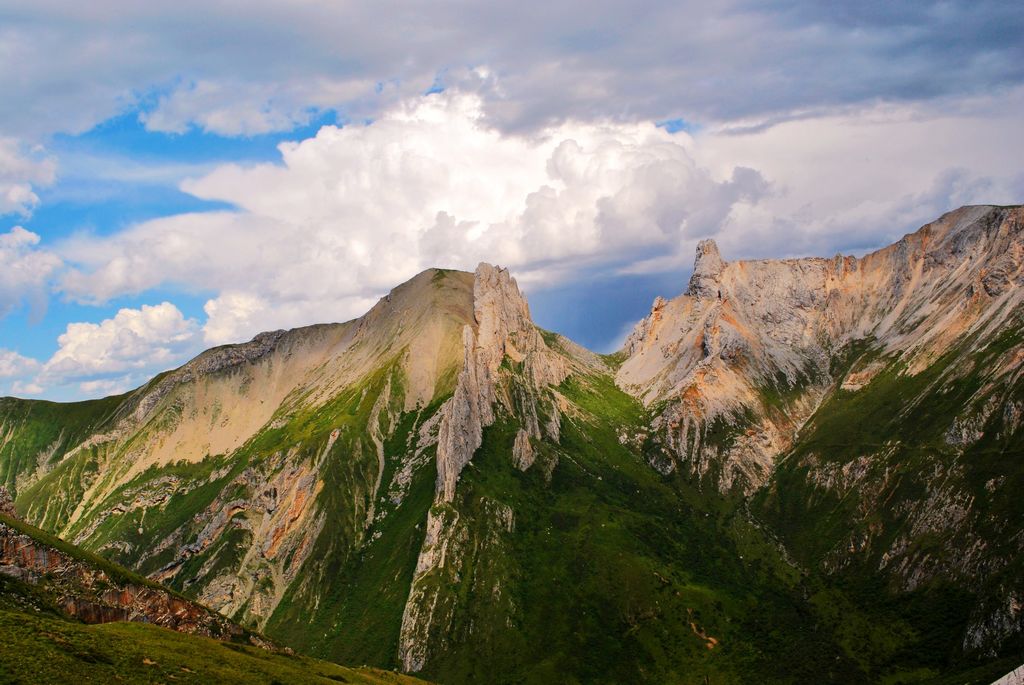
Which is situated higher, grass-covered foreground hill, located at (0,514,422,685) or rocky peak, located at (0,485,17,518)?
rocky peak, located at (0,485,17,518)

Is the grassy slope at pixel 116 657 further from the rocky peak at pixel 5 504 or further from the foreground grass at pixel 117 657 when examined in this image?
the rocky peak at pixel 5 504

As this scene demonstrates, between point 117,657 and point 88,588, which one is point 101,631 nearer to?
point 117,657

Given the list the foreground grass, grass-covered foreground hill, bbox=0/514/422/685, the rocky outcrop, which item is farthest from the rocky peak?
the foreground grass

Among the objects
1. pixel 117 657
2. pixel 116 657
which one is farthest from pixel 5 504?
pixel 116 657

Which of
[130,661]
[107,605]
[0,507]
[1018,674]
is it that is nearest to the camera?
[130,661]

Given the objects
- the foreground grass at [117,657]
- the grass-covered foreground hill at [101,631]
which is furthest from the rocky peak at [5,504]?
the foreground grass at [117,657]

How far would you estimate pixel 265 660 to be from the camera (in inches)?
7032

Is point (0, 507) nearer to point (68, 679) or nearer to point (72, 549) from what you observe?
point (72, 549)

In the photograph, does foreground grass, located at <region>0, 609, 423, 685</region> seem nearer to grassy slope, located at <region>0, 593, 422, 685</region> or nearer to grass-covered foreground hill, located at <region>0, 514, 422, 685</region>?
grassy slope, located at <region>0, 593, 422, 685</region>

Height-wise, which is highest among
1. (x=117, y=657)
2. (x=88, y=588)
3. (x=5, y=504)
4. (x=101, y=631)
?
(x=5, y=504)

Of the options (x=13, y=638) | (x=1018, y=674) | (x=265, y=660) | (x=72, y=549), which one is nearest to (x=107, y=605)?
(x=72, y=549)

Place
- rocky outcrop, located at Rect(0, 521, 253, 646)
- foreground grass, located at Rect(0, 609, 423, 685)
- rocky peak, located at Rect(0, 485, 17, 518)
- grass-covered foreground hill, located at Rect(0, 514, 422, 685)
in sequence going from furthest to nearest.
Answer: rocky peak, located at Rect(0, 485, 17, 518) < rocky outcrop, located at Rect(0, 521, 253, 646) < grass-covered foreground hill, located at Rect(0, 514, 422, 685) < foreground grass, located at Rect(0, 609, 423, 685)

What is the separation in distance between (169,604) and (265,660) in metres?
24.5

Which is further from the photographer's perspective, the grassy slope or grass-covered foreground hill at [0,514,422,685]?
grass-covered foreground hill at [0,514,422,685]
